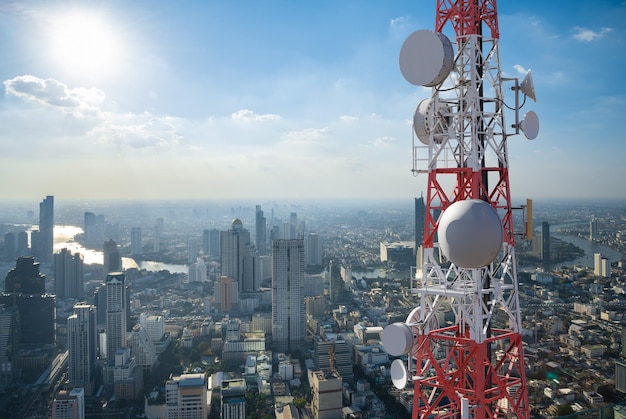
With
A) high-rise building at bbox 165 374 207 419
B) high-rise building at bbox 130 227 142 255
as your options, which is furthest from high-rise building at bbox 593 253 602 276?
high-rise building at bbox 130 227 142 255

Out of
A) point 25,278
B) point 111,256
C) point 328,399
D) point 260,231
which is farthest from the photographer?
point 260,231

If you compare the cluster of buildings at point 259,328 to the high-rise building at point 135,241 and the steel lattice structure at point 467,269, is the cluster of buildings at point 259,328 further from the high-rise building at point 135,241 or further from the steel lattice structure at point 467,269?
the steel lattice structure at point 467,269

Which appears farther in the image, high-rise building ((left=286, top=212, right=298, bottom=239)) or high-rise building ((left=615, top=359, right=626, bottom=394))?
high-rise building ((left=286, top=212, right=298, bottom=239))

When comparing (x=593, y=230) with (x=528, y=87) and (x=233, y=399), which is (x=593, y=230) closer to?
(x=233, y=399)

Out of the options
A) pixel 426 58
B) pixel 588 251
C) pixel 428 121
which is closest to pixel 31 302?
pixel 428 121

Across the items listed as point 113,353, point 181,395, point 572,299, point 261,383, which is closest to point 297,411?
point 261,383

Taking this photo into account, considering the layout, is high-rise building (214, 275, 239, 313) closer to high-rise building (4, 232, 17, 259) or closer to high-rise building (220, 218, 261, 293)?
high-rise building (220, 218, 261, 293)
